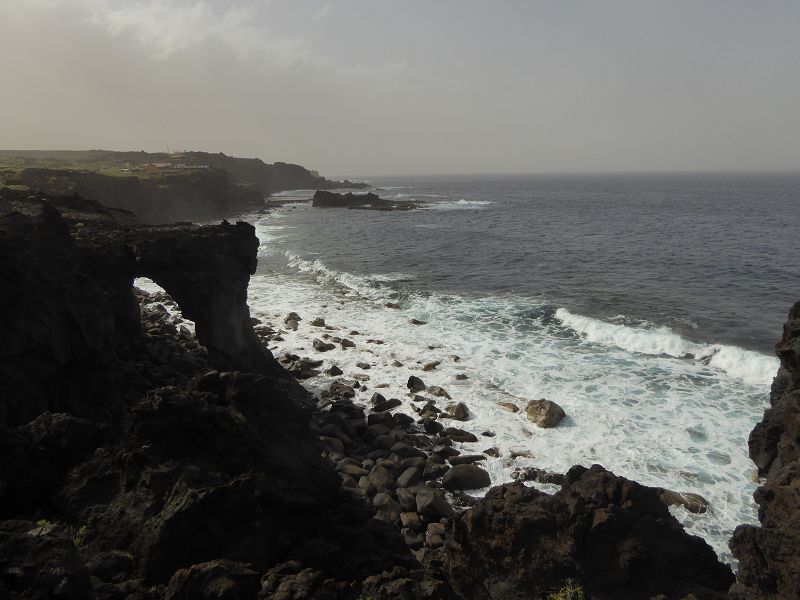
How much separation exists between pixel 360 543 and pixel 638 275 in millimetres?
42327

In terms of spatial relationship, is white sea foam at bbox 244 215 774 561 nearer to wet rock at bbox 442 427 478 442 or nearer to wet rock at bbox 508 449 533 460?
wet rock at bbox 508 449 533 460

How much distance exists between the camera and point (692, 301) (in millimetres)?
36562

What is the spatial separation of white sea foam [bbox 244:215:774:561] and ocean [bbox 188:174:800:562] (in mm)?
81

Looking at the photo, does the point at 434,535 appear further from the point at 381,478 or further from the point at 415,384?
the point at 415,384

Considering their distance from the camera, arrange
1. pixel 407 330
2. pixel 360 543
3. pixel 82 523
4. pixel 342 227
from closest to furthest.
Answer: pixel 82 523
pixel 360 543
pixel 407 330
pixel 342 227

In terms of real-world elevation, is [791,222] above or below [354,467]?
above

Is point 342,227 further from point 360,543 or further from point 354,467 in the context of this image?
point 360,543

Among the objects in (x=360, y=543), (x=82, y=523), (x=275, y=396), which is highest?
(x=275, y=396)

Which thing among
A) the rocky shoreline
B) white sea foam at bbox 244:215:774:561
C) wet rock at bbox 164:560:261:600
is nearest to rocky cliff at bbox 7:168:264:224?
white sea foam at bbox 244:215:774:561

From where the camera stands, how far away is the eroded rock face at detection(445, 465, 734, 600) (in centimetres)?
938

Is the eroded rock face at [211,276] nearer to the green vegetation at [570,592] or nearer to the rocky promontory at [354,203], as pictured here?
the green vegetation at [570,592]

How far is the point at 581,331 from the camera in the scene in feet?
101

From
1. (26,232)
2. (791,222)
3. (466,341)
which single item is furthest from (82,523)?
(791,222)

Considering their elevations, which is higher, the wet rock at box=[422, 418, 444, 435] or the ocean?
the ocean
